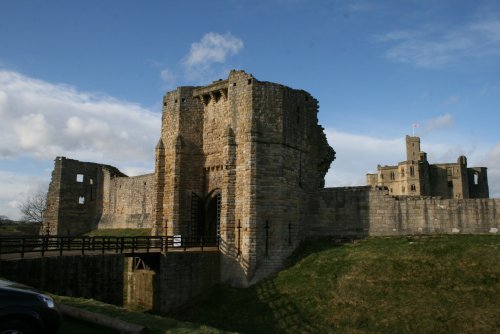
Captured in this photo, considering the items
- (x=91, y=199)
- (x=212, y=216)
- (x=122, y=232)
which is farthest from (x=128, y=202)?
(x=212, y=216)

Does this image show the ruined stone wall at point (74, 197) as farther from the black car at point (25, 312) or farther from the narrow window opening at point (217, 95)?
the black car at point (25, 312)

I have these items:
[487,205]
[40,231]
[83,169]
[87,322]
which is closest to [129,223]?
[83,169]

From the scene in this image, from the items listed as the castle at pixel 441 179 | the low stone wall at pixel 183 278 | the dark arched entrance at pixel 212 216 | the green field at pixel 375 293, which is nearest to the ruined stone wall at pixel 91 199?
the dark arched entrance at pixel 212 216

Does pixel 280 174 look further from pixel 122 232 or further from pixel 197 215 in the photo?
pixel 122 232

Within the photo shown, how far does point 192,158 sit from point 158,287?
794 centimetres

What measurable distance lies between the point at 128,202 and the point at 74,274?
1165 inches

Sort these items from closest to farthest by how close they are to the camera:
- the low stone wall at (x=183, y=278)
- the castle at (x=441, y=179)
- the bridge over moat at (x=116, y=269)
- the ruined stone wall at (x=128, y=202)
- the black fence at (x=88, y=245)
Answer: the bridge over moat at (x=116, y=269) < the black fence at (x=88, y=245) < the low stone wall at (x=183, y=278) < the ruined stone wall at (x=128, y=202) < the castle at (x=441, y=179)

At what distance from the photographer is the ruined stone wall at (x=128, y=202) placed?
1617 inches

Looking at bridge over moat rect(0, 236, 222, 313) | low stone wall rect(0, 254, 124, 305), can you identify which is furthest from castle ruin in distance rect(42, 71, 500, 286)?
low stone wall rect(0, 254, 124, 305)

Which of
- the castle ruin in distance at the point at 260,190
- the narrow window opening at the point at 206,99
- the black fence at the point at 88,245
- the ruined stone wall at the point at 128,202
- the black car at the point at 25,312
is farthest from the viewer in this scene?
the ruined stone wall at the point at 128,202

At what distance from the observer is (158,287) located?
19250 millimetres

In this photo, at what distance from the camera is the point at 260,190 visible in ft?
68.0

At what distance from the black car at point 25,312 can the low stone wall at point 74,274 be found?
6230mm

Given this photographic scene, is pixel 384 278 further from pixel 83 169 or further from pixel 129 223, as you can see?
pixel 83 169
